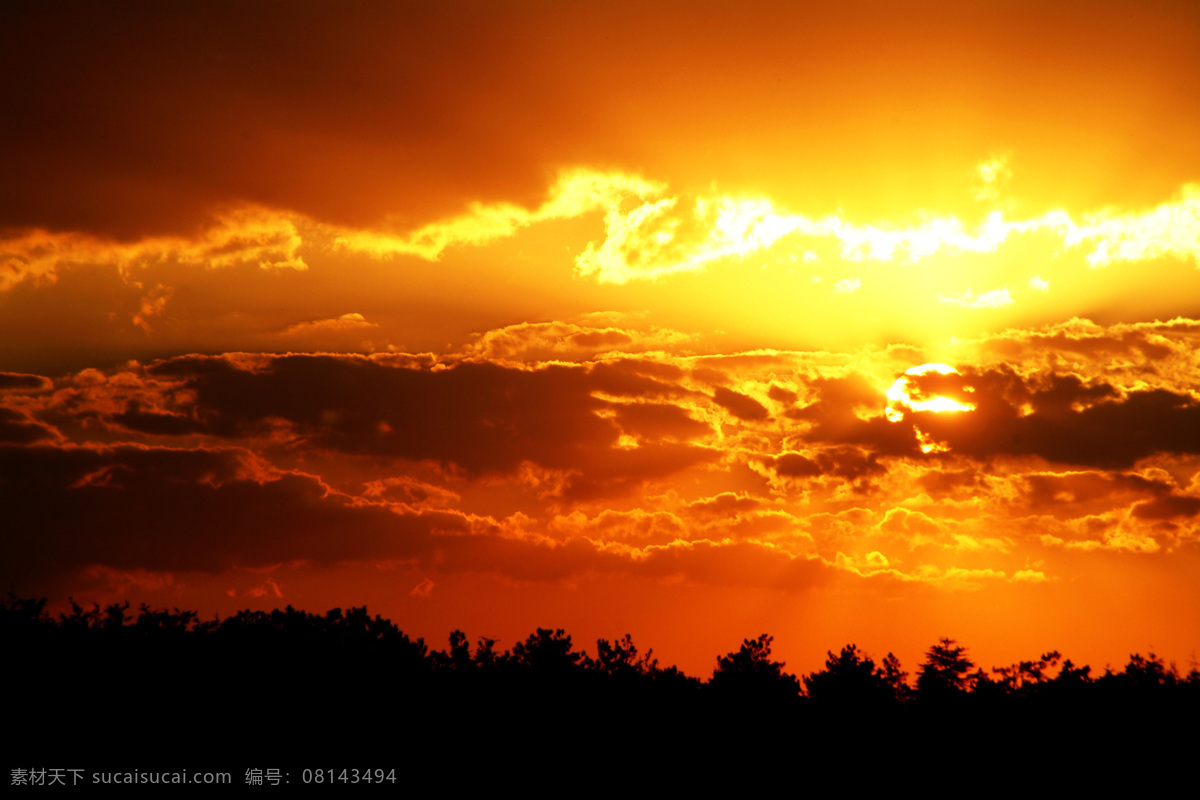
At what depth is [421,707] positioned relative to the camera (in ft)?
247

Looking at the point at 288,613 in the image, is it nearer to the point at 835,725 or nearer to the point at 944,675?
the point at 835,725

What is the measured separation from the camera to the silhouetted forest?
220 ft

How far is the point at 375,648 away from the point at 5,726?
1803 inches

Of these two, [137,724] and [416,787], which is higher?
[137,724]

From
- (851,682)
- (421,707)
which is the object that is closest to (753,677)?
(851,682)

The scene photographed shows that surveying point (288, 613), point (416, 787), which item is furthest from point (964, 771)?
point (288, 613)

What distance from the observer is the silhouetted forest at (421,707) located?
66938mm

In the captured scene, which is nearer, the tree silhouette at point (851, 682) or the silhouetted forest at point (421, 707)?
the silhouetted forest at point (421, 707)

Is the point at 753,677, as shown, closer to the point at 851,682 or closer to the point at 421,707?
the point at 851,682

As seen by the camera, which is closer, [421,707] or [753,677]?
[421,707]

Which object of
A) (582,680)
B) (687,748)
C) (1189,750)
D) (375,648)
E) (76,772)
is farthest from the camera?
(375,648)

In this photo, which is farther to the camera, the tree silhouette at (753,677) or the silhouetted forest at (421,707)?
the tree silhouette at (753,677)

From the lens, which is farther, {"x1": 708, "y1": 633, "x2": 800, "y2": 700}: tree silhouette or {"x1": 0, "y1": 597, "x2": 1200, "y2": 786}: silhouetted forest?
{"x1": 708, "y1": 633, "x2": 800, "y2": 700}: tree silhouette

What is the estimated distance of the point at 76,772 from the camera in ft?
194
